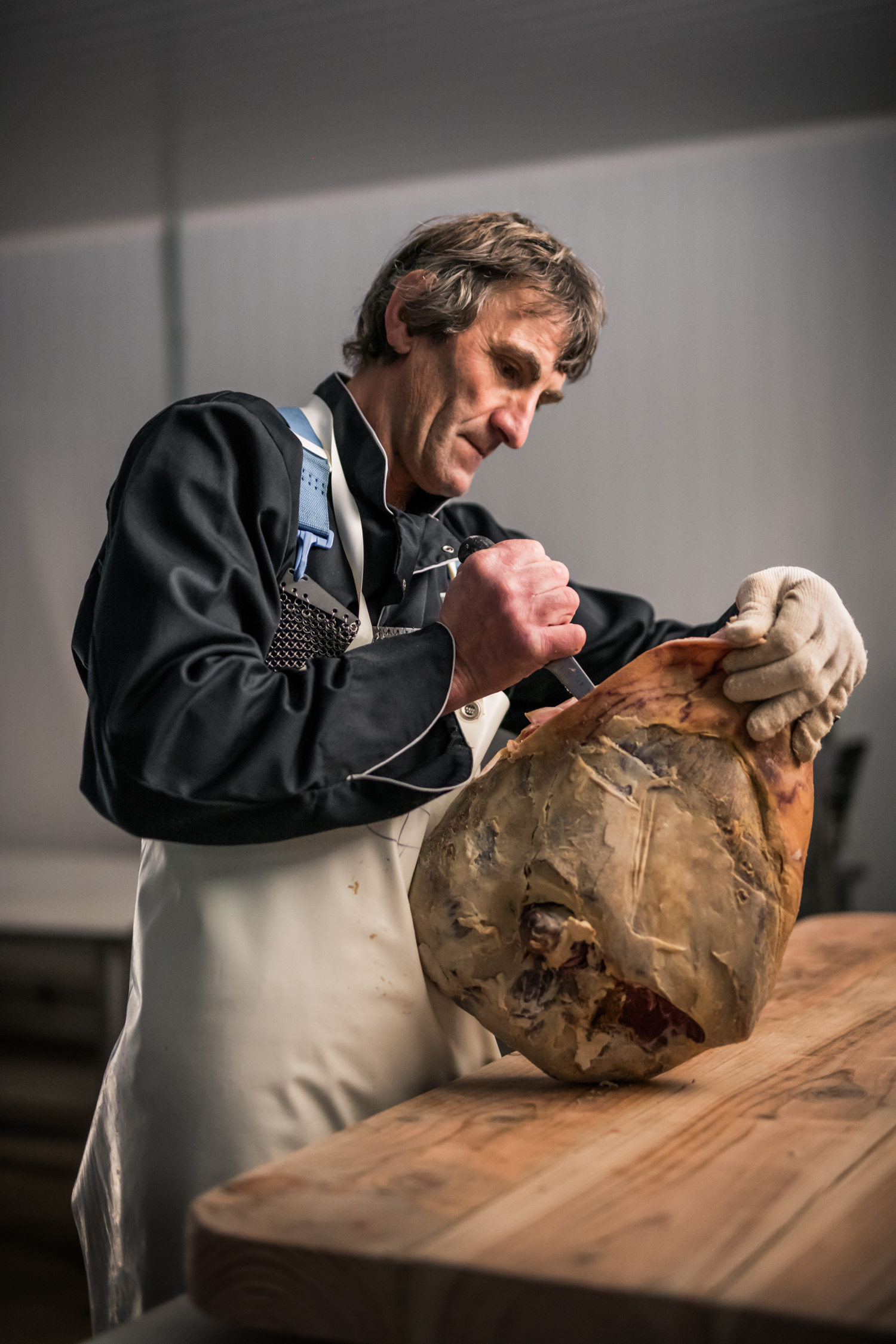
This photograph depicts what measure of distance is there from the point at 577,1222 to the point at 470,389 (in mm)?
959

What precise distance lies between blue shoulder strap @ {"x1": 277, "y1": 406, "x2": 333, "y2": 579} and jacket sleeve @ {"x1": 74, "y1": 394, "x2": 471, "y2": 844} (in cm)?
6

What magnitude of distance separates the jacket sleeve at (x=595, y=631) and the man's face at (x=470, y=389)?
0.26m

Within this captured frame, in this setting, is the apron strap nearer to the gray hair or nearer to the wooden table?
the gray hair

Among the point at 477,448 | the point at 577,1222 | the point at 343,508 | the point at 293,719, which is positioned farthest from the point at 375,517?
the point at 577,1222

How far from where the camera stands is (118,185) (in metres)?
4.66

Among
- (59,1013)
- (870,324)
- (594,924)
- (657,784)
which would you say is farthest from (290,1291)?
(870,324)

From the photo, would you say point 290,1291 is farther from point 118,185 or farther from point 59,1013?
point 118,185

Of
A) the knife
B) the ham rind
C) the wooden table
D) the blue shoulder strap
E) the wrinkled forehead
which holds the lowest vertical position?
the wooden table

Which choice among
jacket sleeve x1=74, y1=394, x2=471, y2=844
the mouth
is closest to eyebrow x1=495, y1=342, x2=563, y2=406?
the mouth

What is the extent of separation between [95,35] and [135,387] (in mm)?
1621

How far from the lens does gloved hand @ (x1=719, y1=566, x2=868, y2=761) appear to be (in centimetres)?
116

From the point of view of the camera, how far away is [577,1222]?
82cm

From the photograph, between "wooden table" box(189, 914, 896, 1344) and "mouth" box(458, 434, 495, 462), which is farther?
"mouth" box(458, 434, 495, 462)

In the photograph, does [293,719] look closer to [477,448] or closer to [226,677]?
[226,677]
